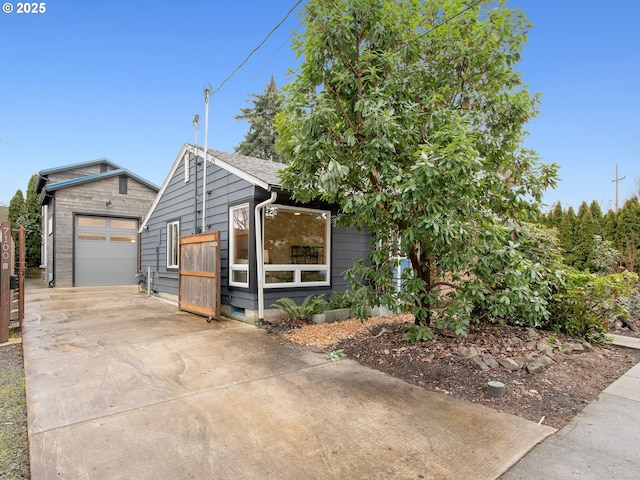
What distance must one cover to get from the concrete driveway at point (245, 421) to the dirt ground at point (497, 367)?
0.23m

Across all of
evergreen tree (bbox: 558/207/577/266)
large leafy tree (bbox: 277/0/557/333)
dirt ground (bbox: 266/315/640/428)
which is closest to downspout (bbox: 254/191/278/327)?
dirt ground (bbox: 266/315/640/428)

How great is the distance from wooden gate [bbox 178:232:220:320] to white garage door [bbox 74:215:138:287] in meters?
8.10

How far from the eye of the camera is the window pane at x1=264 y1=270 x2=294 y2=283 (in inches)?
250

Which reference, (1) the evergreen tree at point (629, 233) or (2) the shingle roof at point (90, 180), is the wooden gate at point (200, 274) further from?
(1) the evergreen tree at point (629, 233)

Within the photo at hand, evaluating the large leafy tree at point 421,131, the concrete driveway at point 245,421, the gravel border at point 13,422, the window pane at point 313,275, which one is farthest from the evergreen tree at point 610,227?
the gravel border at point 13,422

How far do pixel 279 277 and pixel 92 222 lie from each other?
37.0 ft

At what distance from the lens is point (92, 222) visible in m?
13.9

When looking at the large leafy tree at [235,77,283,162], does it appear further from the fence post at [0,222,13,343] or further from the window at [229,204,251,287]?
the fence post at [0,222,13,343]

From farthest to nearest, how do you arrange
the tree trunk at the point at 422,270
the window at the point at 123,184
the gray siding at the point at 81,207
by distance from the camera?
the window at the point at 123,184 < the gray siding at the point at 81,207 < the tree trunk at the point at 422,270

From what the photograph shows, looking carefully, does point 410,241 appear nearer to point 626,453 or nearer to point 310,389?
point 310,389

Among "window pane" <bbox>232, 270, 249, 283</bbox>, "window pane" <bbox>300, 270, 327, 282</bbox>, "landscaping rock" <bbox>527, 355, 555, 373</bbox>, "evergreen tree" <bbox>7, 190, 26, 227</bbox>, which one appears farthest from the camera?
"evergreen tree" <bbox>7, 190, 26, 227</bbox>

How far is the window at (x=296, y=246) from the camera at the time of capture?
6402mm

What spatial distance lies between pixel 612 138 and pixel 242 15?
12.8m

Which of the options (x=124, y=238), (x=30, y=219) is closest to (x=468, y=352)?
(x=124, y=238)
